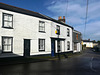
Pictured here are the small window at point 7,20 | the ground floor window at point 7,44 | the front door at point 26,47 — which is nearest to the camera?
the ground floor window at point 7,44

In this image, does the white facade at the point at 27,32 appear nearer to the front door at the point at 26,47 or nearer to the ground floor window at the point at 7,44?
the ground floor window at the point at 7,44

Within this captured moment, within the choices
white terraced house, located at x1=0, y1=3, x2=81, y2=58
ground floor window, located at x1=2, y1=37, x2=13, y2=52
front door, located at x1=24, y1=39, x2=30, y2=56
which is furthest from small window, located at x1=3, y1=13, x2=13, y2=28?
front door, located at x1=24, y1=39, x2=30, y2=56

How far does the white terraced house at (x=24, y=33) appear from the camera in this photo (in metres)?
13.3

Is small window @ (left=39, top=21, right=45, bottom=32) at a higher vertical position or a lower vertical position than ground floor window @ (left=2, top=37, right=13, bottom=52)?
higher

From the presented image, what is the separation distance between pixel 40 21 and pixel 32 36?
123 inches

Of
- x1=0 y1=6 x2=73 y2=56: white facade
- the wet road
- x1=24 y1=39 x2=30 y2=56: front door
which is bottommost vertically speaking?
the wet road

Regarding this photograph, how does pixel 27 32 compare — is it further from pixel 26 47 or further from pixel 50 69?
pixel 50 69

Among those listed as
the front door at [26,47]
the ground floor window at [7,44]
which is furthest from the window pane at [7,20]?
the front door at [26,47]

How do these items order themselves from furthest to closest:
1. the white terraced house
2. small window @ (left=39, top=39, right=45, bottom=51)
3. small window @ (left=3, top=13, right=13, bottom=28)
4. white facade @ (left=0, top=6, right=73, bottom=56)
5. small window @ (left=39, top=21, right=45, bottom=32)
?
small window @ (left=39, top=21, right=45, bottom=32) → small window @ (left=39, top=39, right=45, bottom=51) → white facade @ (left=0, top=6, right=73, bottom=56) → small window @ (left=3, top=13, right=13, bottom=28) → the white terraced house

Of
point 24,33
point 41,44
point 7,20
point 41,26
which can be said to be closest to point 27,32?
point 24,33

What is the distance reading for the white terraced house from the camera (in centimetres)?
1330

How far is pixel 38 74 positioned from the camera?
7188 millimetres

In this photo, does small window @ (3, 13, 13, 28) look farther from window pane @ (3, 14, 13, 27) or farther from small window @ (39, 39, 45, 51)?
small window @ (39, 39, 45, 51)

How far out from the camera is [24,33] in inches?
600
